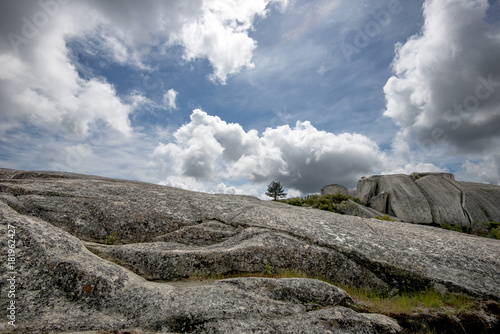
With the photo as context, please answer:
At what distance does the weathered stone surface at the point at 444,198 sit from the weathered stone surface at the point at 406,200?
3.38 ft

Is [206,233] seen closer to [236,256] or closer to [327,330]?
[236,256]

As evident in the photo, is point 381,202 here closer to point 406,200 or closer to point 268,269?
point 406,200

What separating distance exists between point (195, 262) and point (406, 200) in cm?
4537

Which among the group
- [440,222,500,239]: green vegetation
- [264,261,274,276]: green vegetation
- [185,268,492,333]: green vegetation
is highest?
[440,222,500,239]: green vegetation

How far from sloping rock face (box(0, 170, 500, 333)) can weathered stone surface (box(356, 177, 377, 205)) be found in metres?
38.8

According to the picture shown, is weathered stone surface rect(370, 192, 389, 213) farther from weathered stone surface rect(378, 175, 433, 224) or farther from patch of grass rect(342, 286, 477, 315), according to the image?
patch of grass rect(342, 286, 477, 315)

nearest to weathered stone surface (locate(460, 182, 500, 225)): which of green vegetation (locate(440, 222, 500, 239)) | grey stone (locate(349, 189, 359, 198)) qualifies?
green vegetation (locate(440, 222, 500, 239))

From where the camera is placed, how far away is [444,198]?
43.5m

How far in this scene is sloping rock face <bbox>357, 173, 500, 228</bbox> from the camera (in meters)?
41.8

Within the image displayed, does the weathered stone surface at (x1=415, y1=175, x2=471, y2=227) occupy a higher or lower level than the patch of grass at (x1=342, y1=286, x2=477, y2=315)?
higher

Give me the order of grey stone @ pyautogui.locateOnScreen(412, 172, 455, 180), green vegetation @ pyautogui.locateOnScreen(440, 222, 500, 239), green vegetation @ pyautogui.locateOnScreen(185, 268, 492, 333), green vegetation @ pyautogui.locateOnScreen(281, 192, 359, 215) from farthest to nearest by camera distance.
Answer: grey stone @ pyautogui.locateOnScreen(412, 172, 455, 180) < green vegetation @ pyautogui.locateOnScreen(440, 222, 500, 239) < green vegetation @ pyautogui.locateOnScreen(281, 192, 359, 215) < green vegetation @ pyautogui.locateOnScreen(185, 268, 492, 333)

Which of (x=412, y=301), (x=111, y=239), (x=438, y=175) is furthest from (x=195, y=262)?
(x=438, y=175)

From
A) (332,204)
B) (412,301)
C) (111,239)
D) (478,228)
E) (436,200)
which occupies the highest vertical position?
(436,200)

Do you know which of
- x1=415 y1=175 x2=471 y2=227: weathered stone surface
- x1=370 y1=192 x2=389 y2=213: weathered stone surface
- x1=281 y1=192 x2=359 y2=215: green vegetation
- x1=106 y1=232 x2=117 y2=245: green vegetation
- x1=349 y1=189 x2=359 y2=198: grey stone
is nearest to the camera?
x1=106 y1=232 x2=117 y2=245: green vegetation
